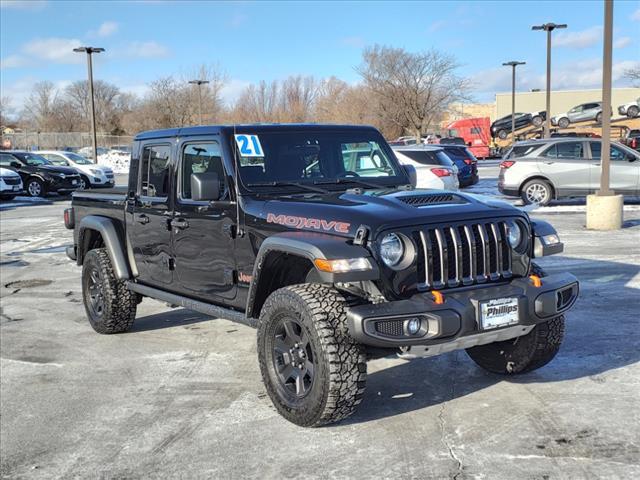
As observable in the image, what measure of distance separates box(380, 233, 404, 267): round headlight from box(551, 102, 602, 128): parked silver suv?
162 feet

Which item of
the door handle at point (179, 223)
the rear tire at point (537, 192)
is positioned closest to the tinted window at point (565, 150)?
the rear tire at point (537, 192)

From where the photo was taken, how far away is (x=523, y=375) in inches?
201

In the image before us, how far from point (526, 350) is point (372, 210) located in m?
1.63

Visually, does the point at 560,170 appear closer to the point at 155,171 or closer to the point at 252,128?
the point at 155,171

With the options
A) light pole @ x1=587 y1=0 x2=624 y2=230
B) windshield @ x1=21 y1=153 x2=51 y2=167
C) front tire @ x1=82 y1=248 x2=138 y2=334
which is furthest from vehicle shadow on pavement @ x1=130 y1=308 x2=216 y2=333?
windshield @ x1=21 y1=153 x2=51 y2=167

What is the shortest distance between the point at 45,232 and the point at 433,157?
8.65m

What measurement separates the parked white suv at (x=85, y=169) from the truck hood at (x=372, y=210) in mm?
21632

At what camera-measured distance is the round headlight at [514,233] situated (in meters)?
4.48

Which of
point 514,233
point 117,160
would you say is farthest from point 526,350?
point 117,160

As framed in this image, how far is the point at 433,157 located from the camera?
1566cm

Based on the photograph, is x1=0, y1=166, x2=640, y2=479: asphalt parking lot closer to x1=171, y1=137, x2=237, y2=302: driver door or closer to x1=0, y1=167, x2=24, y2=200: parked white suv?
x1=171, y1=137, x2=237, y2=302: driver door

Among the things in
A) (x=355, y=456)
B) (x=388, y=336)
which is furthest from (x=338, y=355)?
(x=355, y=456)

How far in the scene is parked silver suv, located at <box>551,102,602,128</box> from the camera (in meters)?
49.4

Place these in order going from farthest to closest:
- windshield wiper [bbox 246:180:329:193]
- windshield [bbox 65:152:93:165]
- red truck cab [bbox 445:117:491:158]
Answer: red truck cab [bbox 445:117:491:158]
windshield [bbox 65:152:93:165]
windshield wiper [bbox 246:180:329:193]
